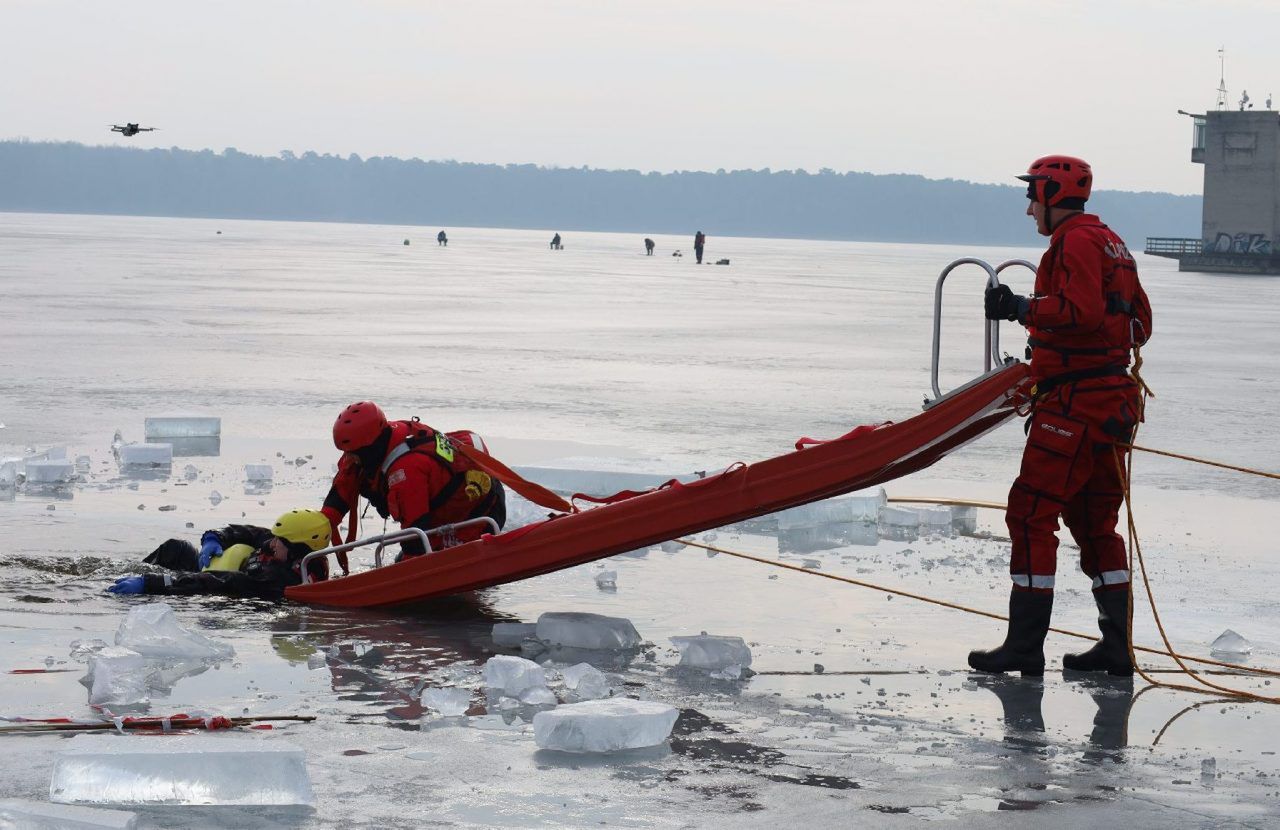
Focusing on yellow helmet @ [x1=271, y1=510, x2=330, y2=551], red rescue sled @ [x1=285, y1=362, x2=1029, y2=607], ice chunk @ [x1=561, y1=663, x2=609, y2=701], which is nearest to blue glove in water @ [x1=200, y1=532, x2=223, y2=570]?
yellow helmet @ [x1=271, y1=510, x2=330, y2=551]

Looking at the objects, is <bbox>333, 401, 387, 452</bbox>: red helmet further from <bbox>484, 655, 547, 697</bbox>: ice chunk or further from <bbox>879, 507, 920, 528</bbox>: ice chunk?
<bbox>879, 507, 920, 528</bbox>: ice chunk

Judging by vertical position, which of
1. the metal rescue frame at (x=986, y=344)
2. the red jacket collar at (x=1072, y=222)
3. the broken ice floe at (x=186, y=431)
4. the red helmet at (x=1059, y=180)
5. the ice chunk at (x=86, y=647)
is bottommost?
the ice chunk at (x=86, y=647)

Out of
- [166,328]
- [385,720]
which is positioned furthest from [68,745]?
[166,328]

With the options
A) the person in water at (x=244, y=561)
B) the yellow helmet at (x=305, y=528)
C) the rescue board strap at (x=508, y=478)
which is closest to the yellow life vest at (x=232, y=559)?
the person in water at (x=244, y=561)

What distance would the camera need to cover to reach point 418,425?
23.1ft

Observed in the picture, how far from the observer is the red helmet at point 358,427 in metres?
6.72

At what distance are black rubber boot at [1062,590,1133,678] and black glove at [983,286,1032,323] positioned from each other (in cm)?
108

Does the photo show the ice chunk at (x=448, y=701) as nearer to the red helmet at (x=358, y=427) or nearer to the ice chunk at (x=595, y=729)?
the ice chunk at (x=595, y=729)

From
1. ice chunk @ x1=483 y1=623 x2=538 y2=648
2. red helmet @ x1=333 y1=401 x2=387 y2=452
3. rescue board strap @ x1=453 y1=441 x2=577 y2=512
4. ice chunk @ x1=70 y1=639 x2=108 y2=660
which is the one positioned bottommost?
ice chunk @ x1=70 y1=639 x2=108 y2=660

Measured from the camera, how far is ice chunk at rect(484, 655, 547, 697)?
5.33 m

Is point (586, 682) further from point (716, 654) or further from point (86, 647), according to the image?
point (86, 647)

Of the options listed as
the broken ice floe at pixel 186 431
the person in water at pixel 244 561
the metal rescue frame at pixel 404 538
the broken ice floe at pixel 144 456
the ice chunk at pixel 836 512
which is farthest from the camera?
the broken ice floe at pixel 186 431

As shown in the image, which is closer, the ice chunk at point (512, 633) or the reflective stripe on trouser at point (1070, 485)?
the reflective stripe on trouser at point (1070, 485)

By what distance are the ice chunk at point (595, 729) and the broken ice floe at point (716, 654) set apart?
100 cm
